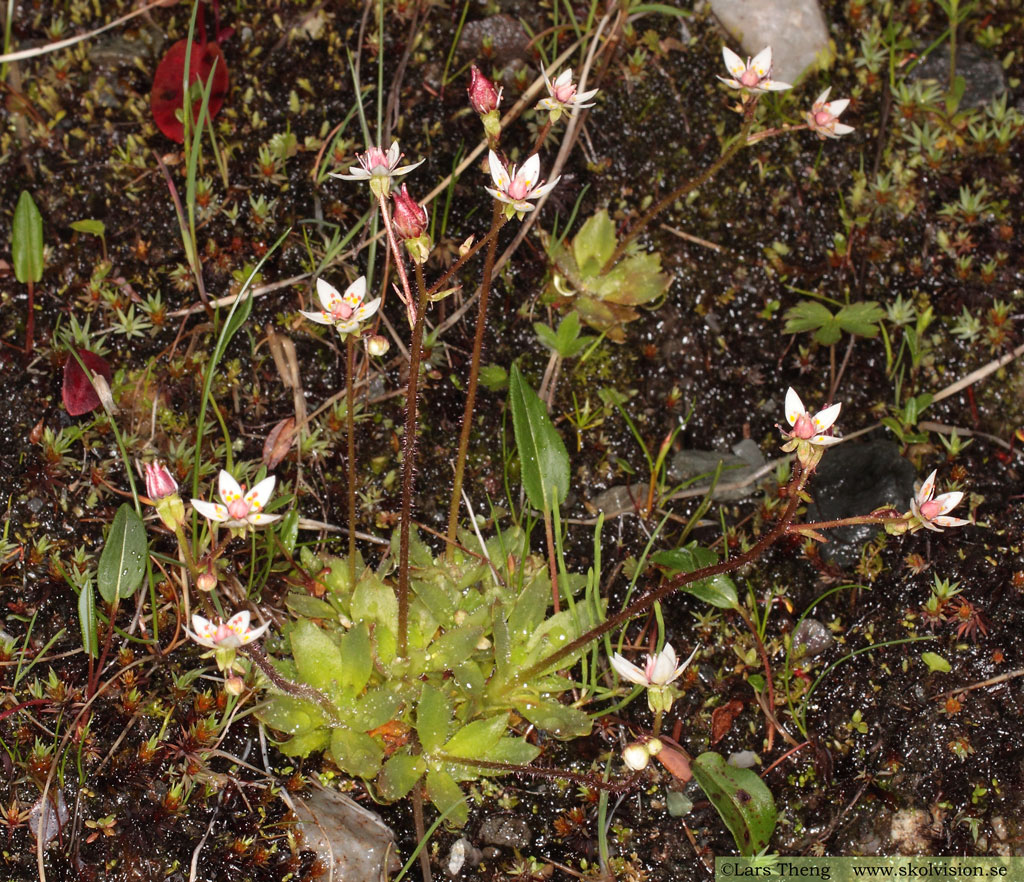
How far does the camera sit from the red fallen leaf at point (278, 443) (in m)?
3.00

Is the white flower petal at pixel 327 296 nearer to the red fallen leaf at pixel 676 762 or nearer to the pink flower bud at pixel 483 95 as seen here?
the pink flower bud at pixel 483 95

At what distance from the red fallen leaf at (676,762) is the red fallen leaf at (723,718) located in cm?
29

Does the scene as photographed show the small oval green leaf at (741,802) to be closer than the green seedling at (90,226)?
Yes

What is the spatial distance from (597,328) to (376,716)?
1.54 metres

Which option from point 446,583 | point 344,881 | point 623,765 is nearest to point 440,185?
point 446,583

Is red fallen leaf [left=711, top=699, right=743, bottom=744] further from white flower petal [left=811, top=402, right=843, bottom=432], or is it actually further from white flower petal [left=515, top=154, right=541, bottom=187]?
white flower petal [left=515, top=154, right=541, bottom=187]

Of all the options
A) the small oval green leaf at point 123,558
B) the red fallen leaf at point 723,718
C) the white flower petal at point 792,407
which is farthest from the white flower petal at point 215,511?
the red fallen leaf at point 723,718

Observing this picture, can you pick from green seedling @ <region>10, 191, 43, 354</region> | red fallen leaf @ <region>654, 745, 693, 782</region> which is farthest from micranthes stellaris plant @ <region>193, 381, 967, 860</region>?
green seedling @ <region>10, 191, 43, 354</region>

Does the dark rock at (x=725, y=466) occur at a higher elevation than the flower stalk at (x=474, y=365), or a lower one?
lower

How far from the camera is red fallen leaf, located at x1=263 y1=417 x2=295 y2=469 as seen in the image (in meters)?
3.00

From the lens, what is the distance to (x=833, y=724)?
2.90m

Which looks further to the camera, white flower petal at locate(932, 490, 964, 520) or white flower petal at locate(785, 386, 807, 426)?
white flower petal at locate(785, 386, 807, 426)

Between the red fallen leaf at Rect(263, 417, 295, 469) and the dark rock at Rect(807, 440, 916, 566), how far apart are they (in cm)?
176

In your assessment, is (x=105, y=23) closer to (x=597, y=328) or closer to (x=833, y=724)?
(x=597, y=328)
